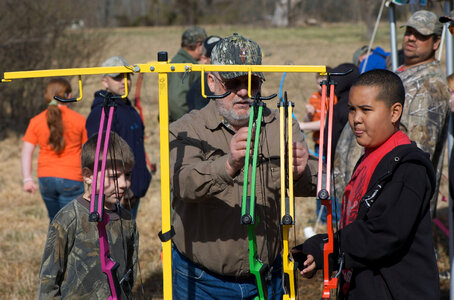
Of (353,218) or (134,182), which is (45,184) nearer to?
(134,182)

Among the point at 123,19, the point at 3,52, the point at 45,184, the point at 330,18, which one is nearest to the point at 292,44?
the point at 330,18

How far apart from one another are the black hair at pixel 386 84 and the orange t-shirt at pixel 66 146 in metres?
3.37

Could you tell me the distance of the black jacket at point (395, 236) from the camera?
2162mm

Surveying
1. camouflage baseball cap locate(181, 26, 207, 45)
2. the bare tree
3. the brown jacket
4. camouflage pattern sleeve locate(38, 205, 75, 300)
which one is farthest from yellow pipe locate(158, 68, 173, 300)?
the bare tree

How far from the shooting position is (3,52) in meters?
12.5

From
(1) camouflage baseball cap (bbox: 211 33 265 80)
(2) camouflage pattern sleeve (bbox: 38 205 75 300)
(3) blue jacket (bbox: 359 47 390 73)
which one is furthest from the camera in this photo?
(3) blue jacket (bbox: 359 47 390 73)

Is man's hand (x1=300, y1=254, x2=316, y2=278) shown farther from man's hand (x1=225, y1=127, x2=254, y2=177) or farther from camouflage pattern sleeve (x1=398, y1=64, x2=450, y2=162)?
camouflage pattern sleeve (x1=398, y1=64, x2=450, y2=162)

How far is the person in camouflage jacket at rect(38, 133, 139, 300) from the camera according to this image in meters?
2.64

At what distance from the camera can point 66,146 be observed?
207 inches

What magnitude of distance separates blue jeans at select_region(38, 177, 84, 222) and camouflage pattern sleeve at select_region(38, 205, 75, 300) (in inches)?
101

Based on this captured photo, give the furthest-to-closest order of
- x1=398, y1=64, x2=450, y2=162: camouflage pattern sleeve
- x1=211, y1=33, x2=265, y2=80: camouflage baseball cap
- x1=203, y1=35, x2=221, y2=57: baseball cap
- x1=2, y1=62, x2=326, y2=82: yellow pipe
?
x1=203, y1=35, x2=221, y2=57: baseball cap
x1=398, y1=64, x2=450, y2=162: camouflage pattern sleeve
x1=211, y1=33, x2=265, y2=80: camouflage baseball cap
x1=2, y1=62, x2=326, y2=82: yellow pipe

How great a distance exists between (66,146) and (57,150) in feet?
0.28

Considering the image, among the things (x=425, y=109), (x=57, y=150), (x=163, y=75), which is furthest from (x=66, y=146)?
(x=163, y=75)

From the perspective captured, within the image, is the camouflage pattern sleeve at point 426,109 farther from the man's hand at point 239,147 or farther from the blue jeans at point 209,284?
the man's hand at point 239,147
